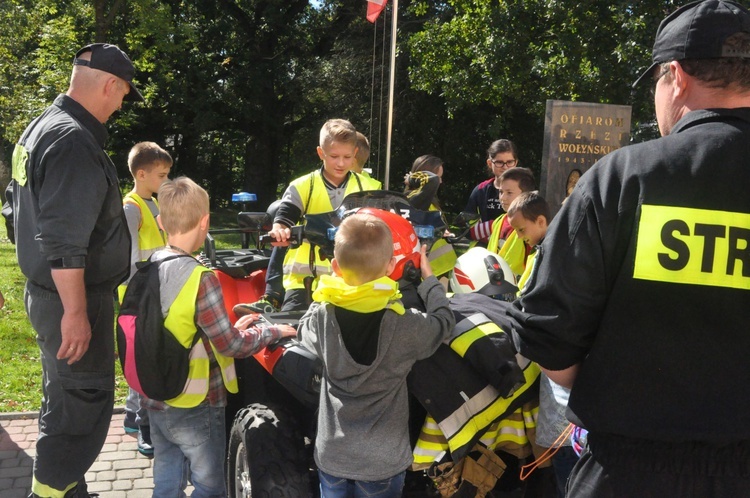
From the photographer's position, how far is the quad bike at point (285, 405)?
2.82 meters

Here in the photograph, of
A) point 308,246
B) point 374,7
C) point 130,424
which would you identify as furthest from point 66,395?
point 374,7

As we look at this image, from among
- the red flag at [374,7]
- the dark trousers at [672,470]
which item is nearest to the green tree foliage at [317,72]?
the red flag at [374,7]

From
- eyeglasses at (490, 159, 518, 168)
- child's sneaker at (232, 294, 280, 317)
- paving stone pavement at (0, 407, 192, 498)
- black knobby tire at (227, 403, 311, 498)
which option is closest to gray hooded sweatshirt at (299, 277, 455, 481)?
black knobby tire at (227, 403, 311, 498)

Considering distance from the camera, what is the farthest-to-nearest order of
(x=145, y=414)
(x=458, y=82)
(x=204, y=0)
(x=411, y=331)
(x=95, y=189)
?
(x=204, y=0) < (x=458, y=82) < (x=145, y=414) < (x=95, y=189) < (x=411, y=331)

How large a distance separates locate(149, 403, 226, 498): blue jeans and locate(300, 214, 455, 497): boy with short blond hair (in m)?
0.76

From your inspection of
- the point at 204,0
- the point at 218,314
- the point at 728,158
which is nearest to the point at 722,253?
the point at 728,158

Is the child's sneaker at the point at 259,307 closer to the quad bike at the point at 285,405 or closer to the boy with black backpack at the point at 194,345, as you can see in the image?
the quad bike at the point at 285,405

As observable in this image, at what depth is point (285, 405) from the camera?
3.25 m

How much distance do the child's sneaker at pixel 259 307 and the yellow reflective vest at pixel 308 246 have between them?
0.15 metres

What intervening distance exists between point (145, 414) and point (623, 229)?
3527mm

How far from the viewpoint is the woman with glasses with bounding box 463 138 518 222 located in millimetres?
6320

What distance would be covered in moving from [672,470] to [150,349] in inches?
79.3

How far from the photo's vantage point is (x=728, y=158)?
5.74 feet

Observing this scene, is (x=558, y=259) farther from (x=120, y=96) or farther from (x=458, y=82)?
(x=458, y=82)
